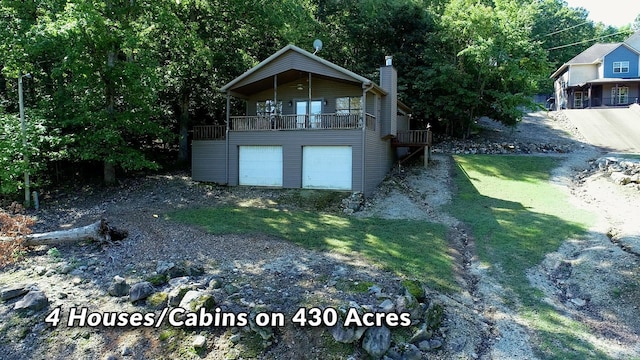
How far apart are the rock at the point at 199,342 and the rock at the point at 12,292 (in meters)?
3.89

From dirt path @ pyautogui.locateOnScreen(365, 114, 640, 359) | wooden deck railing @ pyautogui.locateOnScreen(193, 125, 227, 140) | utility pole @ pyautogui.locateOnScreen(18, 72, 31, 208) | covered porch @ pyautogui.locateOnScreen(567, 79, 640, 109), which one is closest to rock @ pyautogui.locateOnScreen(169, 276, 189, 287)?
dirt path @ pyautogui.locateOnScreen(365, 114, 640, 359)

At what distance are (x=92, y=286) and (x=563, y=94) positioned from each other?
51.4 metres

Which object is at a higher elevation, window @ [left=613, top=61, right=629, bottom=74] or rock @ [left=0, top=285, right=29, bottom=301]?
window @ [left=613, top=61, right=629, bottom=74]

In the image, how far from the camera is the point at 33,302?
22.2 feet

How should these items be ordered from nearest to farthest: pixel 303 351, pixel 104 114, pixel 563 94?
pixel 303 351
pixel 104 114
pixel 563 94

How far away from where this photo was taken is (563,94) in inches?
1754

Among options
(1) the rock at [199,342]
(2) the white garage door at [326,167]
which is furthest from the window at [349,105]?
(1) the rock at [199,342]

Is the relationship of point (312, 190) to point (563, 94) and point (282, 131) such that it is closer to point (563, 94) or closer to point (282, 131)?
point (282, 131)

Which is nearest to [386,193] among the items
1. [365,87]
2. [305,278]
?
[365,87]

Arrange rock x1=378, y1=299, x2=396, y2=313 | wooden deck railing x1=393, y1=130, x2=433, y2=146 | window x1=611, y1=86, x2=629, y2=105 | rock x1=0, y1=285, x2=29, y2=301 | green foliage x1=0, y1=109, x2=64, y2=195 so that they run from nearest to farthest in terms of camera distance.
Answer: rock x1=378, y1=299, x2=396, y2=313 → rock x1=0, y1=285, x2=29, y2=301 → green foliage x1=0, y1=109, x2=64, y2=195 → wooden deck railing x1=393, y1=130, x2=433, y2=146 → window x1=611, y1=86, x2=629, y2=105

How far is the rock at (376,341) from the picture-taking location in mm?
5938

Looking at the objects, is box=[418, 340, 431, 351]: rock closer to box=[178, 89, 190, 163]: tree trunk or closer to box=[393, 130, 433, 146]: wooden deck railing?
box=[393, 130, 433, 146]: wooden deck railing

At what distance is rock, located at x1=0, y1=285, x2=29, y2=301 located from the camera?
7.04 meters

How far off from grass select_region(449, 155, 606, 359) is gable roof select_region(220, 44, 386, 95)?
7.09 m
